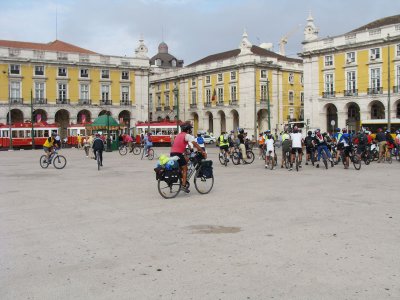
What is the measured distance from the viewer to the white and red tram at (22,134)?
53.7 m

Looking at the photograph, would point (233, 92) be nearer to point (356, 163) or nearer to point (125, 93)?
point (125, 93)

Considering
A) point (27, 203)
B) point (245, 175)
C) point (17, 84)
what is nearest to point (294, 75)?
point (17, 84)

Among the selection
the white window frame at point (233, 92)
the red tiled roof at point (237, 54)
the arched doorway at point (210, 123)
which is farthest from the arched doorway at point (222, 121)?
the red tiled roof at point (237, 54)

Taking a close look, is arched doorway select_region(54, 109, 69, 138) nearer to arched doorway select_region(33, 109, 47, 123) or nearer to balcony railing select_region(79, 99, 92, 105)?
arched doorway select_region(33, 109, 47, 123)

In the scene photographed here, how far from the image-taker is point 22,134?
54.7 metres

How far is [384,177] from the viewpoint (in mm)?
16250

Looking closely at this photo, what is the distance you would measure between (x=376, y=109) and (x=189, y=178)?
4778 cm

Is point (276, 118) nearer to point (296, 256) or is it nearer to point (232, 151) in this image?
point (232, 151)

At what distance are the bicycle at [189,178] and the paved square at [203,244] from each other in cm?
26

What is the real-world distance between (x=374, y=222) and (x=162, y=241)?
383 centimetres

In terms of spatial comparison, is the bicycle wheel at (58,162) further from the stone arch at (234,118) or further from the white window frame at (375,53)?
the stone arch at (234,118)

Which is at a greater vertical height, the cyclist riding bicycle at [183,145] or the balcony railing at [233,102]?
the balcony railing at [233,102]

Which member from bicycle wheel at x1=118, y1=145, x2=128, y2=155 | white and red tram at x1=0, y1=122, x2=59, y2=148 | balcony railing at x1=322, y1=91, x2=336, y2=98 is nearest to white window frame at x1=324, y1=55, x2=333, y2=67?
balcony railing at x1=322, y1=91, x2=336, y2=98

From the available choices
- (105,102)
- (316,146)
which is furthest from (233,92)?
(316,146)
